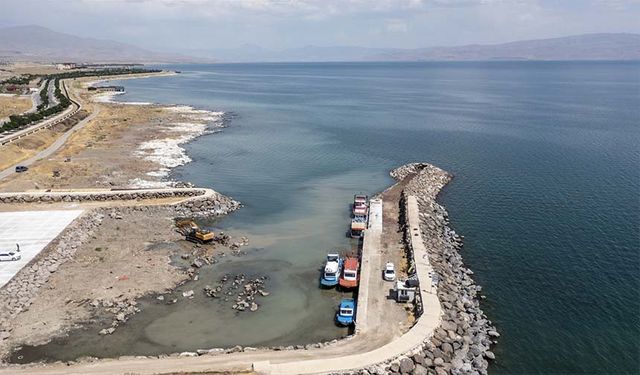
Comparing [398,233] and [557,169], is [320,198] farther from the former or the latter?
[557,169]

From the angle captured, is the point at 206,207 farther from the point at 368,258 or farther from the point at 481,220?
the point at 481,220

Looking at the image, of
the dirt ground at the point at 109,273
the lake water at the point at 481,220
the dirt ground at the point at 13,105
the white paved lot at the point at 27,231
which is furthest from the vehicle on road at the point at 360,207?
the dirt ground at the point at 13,105

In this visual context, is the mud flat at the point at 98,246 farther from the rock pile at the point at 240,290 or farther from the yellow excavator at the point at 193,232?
the rock pile at the point at 240,290

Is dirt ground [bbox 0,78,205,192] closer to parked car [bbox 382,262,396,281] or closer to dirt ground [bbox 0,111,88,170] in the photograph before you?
dirt ground [bbox 0,111,88,170]

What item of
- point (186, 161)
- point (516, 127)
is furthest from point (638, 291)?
point (516, 127)

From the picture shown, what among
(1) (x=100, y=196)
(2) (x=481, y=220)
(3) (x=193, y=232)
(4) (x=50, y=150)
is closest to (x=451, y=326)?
→ (2) (x=481, y=220)
